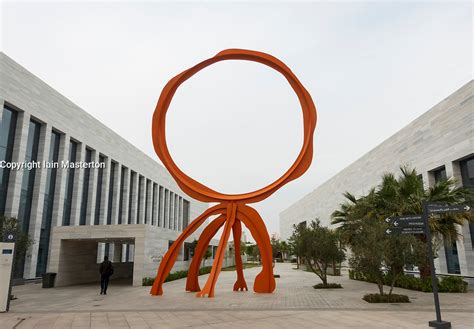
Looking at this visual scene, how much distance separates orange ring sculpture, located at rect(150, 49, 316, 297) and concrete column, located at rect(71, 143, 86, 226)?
15745mm

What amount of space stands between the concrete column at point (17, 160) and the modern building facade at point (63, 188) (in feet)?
0.19

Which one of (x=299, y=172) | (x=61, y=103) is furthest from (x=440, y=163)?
(x=61, y=103)

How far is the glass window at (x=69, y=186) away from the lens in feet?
90.8

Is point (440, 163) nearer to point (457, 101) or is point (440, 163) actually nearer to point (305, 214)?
point (457, 101)

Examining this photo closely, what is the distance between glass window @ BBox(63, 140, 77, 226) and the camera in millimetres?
27688

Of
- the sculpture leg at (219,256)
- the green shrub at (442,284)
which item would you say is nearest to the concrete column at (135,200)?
the sculpture leg at (219,256)

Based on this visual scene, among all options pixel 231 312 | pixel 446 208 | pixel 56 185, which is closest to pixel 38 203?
pixel 56 185

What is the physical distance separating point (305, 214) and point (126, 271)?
143ft

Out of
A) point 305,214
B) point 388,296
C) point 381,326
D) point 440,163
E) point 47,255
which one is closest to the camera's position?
point 381,326

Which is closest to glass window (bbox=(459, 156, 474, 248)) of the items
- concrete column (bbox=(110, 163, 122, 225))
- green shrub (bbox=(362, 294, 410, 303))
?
green shrub (bbox=(362, 294, 410, 303))

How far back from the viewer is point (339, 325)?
8.47 metres

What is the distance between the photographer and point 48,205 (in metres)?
25.6

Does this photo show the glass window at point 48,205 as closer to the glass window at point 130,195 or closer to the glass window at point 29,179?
the glass window at point 29,179

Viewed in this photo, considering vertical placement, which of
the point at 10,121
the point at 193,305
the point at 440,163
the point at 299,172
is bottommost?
the point at 193,305
